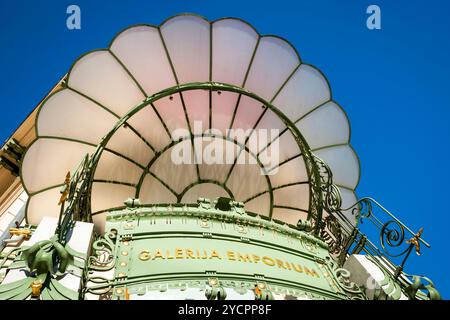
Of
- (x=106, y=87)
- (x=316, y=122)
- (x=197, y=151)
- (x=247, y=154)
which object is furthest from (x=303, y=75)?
(x=106, y=87)

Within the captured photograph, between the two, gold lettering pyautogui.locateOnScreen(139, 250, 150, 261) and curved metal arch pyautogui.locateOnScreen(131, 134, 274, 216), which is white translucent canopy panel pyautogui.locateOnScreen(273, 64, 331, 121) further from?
gold lettering pyautogui.locateOnScreen(139, 250, 150, 261)

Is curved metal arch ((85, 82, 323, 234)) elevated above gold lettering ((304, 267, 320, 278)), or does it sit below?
above

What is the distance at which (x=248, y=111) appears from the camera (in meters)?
11.8

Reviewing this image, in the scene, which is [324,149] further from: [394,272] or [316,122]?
[394,272]

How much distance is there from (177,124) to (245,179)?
6.69 ft


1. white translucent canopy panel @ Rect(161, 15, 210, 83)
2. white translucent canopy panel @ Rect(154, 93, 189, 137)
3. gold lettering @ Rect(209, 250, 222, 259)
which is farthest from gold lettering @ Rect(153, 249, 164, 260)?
white translucent canopy panel @ Rect(161, 15, 210, 83)

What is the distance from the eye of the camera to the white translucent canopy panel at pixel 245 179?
11.9 m

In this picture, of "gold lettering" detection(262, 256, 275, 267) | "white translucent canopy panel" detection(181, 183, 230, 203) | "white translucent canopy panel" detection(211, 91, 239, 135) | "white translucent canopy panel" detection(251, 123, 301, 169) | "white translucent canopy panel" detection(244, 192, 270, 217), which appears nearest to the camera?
"gold lettering" detection(262, 256, 275, 267)

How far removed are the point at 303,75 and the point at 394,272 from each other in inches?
212

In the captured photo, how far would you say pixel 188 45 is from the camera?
11766 millimetres

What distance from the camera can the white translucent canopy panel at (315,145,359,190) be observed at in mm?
13494

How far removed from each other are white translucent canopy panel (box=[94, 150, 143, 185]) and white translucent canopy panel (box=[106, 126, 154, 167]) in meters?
0.14

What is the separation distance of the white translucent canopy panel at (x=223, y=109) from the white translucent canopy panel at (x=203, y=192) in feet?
4.18

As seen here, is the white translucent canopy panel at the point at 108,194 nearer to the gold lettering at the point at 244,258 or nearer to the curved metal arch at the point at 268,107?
the curved metal arch at the point at 268,107
